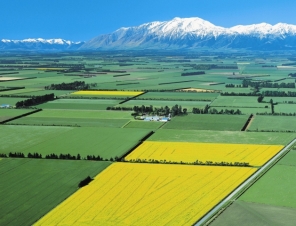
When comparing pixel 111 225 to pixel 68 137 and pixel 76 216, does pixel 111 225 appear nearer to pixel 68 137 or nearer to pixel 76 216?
pixel 76 216

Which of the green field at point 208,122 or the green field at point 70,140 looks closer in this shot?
the green field at point 70,140

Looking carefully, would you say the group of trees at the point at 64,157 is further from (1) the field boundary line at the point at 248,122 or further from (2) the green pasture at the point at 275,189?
(1) the field boundary line at the point at 248,122

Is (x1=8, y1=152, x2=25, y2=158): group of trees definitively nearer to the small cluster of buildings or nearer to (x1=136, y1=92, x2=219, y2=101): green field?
the small cluster of buildings

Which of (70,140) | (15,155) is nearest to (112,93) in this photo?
(70,140)

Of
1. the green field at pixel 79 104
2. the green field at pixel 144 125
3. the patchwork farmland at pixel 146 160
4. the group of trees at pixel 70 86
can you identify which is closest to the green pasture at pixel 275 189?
the patchwork farmland at pixel 146 160

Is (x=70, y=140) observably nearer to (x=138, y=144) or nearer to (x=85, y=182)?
(x=138, y=144)

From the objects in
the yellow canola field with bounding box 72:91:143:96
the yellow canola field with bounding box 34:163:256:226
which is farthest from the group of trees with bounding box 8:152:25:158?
the yellow canola field with bounding box 72:91:143:96

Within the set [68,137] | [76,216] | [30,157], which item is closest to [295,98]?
[68,137]
